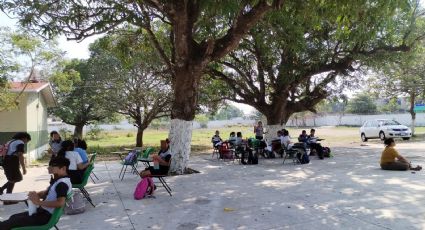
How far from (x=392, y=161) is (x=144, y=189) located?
7.34m

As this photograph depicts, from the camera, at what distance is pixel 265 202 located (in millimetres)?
7711

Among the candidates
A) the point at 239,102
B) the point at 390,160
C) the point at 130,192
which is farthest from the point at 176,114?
the point at 239,102

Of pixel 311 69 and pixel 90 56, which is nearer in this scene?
pixel 311 69

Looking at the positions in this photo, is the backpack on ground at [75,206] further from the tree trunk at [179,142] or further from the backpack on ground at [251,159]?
the backpack on ground at [251,159]

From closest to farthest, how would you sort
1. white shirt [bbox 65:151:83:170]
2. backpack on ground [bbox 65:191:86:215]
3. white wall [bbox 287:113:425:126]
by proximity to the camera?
backpack on ground [bbox 65:191:86:215] → white shirt [bbox 65:151:83:170] → white wall [bbox 287:113:425:126]

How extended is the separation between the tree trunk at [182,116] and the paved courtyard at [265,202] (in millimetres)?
704

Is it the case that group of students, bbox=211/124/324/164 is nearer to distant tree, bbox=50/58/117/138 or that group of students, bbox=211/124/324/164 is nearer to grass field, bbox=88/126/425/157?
grass field, bbox=88/126/425/157

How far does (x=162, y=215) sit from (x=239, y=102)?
14.0 m

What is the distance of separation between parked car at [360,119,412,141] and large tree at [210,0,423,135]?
719 centimetres

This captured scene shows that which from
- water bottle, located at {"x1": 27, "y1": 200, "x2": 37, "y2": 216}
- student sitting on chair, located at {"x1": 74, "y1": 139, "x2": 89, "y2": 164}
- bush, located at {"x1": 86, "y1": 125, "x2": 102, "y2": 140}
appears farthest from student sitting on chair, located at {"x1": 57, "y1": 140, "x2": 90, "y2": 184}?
bush, located at {"x1": 86, "y1": 125, "x2": 102, "y2": 140}

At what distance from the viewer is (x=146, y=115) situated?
26.8 metres

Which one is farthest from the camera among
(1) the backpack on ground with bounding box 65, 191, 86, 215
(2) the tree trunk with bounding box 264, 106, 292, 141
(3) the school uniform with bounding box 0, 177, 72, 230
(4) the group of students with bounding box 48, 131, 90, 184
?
(2) the tree trunk with bounding box 264, 106, 292, 141

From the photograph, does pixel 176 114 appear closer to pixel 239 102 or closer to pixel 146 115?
pixel 239 102

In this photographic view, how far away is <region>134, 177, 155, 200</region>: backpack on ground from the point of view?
841cm
